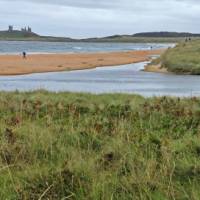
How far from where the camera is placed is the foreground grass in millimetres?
5535

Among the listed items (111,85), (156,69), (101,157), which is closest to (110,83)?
(111,85)

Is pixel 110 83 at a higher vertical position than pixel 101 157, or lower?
lower

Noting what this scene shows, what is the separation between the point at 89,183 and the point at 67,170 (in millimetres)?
318

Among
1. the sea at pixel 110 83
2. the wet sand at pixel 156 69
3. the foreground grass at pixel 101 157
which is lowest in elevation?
the wet sand at pixel 156 69

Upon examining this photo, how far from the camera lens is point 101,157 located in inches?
254

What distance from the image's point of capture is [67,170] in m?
5.91

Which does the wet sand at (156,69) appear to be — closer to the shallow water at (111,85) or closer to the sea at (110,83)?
the sea at (110,83)

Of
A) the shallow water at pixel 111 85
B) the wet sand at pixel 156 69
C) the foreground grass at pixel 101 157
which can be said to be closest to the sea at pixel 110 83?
the shallow water at pixel 111 85

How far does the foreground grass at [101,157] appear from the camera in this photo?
5535 mm

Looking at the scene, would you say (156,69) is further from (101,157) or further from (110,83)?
(101,157)

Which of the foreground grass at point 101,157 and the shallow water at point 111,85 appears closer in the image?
the foreground grass at point 101,157

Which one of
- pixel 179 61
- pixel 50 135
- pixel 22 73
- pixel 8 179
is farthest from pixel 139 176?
pixel 179 61

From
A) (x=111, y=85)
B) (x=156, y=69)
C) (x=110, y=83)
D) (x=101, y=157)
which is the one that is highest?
(x=101, y=157)

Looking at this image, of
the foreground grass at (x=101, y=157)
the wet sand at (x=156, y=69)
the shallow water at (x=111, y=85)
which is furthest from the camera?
the wet sand at (x=156, y=69)
